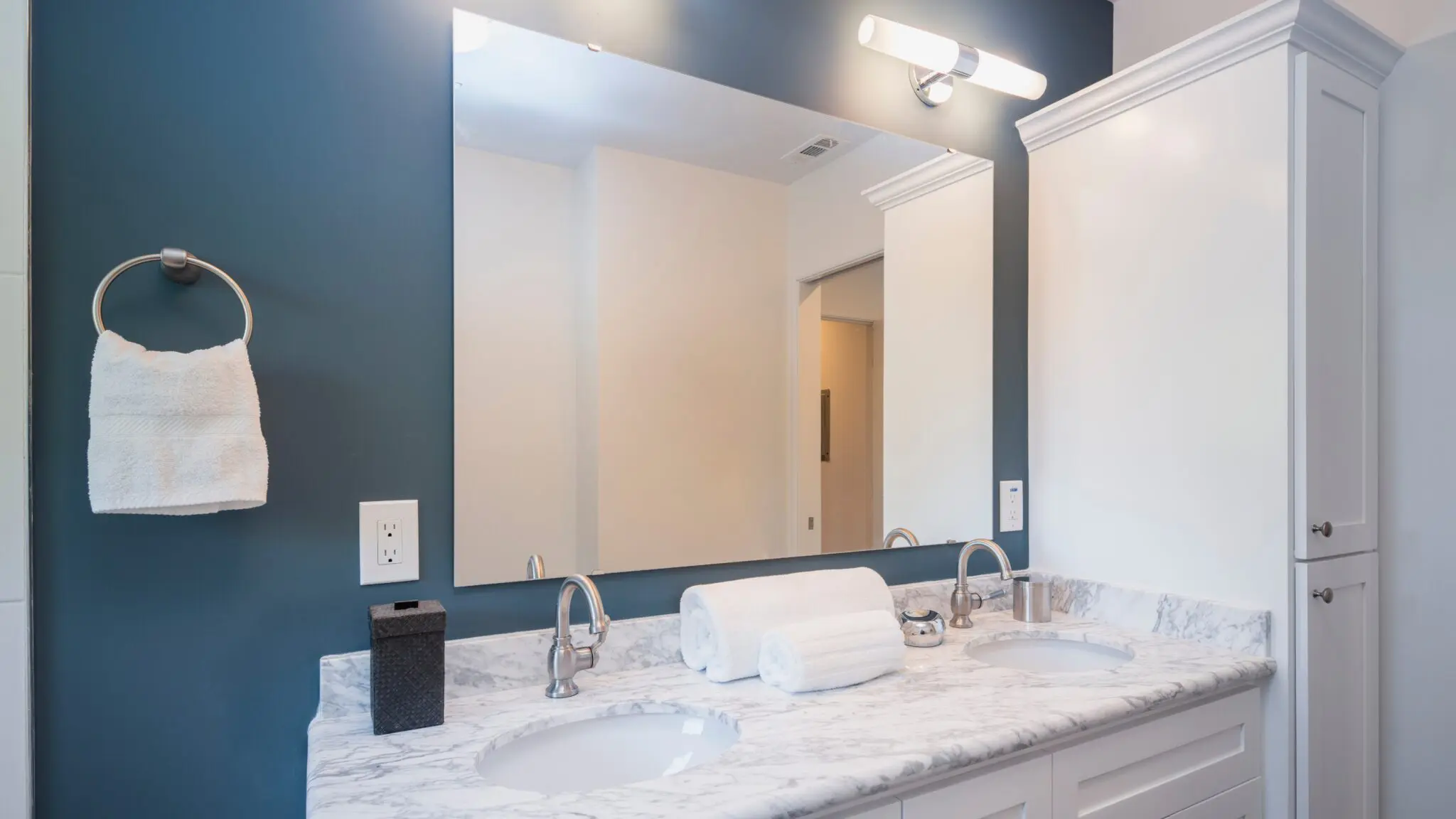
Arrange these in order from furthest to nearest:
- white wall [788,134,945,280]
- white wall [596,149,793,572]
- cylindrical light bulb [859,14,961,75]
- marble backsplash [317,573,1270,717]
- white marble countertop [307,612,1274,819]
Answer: white wall [788,134,945,280], cylindrical light bulb [859,14,961,75], white wall [596,149,793,572], marble backsplash [317,573,1270,717], white marble countertop [307,612,1274,819]

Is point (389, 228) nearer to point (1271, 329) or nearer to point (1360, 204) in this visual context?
point (1271, 329)

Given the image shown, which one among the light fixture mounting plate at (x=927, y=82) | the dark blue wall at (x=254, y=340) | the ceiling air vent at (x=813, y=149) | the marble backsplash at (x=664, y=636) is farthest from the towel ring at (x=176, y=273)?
the light fixture mounting plate at (x=927, y=82)

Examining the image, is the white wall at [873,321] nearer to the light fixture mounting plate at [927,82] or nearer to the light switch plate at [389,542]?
the light fixture mounting plate at [927,82]

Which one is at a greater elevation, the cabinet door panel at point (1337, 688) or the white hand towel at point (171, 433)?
the white hand towel at point (171, 433)

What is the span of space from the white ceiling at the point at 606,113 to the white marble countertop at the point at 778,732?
0.93m

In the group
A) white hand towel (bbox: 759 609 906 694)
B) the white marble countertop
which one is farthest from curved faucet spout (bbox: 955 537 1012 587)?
white hand towel (bbox: 759 609 906 694)

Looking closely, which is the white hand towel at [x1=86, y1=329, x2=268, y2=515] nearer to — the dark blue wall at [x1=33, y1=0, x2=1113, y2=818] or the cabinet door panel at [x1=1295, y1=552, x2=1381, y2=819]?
the dark blue wall at [x1=33, y1=0, x2=1113, y2=818]

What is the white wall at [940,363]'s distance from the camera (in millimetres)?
1740

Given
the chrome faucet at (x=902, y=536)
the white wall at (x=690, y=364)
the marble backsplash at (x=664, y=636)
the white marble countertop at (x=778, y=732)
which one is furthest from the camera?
the chrome faucet at (x=902, y=536)

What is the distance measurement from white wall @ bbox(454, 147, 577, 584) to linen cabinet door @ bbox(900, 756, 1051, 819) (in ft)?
2.23

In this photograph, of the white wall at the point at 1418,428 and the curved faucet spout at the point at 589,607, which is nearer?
the curved faucet spout at the point at 589,607

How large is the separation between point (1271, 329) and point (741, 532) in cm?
110

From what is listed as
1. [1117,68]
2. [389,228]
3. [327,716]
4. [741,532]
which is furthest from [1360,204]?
[327,716]

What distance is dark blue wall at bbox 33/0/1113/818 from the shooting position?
0.99m
